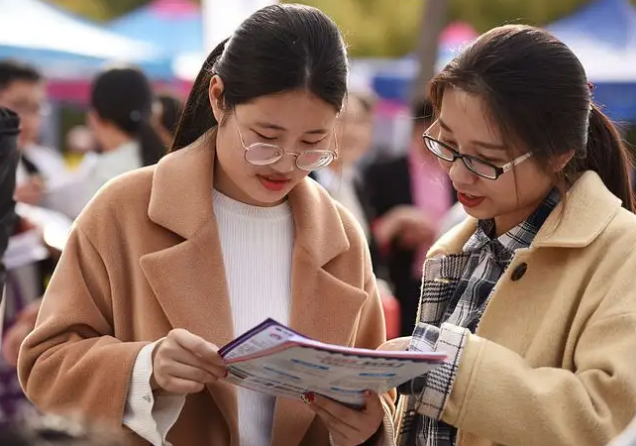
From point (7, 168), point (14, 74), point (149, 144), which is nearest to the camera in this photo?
point (7, 168)

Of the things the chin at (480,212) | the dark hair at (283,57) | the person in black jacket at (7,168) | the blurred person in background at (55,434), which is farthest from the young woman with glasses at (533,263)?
the person in black jacket at (7,168)

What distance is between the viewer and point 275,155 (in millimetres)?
2654

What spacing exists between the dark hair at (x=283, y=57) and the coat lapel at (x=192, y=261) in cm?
21

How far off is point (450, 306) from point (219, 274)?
22.7 inches

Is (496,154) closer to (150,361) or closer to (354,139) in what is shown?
(150,361)

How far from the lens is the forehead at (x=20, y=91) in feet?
20.4

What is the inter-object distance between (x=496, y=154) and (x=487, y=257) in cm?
34

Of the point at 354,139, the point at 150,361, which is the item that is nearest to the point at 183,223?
the point at 150,361

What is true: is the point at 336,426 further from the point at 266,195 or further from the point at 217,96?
the point at 217,96

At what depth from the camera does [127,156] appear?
5.23 m

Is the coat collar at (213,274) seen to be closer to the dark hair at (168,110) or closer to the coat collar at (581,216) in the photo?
the coat collar at (581,216)

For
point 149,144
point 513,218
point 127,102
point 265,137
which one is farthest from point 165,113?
point 513,218

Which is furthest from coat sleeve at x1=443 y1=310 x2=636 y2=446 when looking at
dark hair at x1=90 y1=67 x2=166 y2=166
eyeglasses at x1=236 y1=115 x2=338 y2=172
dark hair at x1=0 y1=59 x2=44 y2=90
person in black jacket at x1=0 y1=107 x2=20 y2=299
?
dark hair at x1=0 y1=59 x2=44 y2=90

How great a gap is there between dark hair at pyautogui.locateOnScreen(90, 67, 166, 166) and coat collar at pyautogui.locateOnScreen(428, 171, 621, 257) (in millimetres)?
3013
